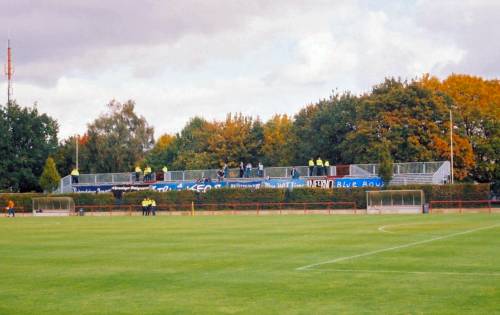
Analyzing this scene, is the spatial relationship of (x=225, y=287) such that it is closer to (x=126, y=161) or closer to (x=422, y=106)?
(x=422, y=106)

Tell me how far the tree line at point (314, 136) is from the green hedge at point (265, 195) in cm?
595

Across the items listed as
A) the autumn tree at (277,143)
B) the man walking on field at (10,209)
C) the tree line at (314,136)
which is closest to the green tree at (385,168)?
the tree line at (314,136)

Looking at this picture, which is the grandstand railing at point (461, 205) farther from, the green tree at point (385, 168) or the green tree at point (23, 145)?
the green tree at point (23, 145)

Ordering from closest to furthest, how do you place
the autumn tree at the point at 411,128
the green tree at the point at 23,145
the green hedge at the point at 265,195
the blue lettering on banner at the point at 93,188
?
the green hedge at the point at 265,195
the autumn tree at the point at 411,128
the blue lettering on banner at the point at 93,188
the green tree at the point at 23,145

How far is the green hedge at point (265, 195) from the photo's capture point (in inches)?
2621

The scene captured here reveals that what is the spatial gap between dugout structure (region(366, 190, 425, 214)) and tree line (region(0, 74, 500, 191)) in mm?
6851

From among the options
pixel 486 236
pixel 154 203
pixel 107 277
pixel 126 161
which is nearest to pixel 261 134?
pixel 126 161

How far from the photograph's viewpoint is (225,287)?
16.0 m

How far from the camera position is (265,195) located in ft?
250

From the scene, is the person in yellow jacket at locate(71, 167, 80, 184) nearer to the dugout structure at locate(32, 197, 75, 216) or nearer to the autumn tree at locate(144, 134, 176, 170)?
the dugout structure at locate(32, 197, 75, 216)

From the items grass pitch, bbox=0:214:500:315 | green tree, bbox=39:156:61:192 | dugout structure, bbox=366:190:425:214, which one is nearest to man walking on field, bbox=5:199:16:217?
green tree, bbox=39:156:61:192

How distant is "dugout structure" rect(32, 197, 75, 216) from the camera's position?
79.9 m

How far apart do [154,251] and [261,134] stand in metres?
89.2

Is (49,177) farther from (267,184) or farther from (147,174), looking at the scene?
(267,184)
